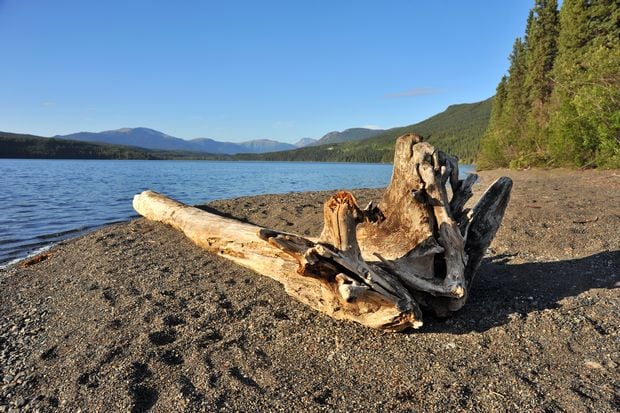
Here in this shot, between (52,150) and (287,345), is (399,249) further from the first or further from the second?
(52,150)

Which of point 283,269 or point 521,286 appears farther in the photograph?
point 521,286

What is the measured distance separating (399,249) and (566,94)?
27.0 metres

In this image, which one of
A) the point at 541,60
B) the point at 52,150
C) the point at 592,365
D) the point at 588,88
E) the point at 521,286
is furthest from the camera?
the point at 52,150

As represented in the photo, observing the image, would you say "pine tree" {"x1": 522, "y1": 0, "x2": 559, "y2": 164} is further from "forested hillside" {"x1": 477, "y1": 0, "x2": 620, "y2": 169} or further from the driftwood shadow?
the driftwood shadow

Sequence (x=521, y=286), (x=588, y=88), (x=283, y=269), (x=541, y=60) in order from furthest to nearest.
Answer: (x=541, y=60) → (x=588, y=88) → (x=521, y=286) → (x=283, y=269)

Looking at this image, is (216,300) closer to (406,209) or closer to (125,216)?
(406,209)

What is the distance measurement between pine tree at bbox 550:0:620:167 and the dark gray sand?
55.6 feet

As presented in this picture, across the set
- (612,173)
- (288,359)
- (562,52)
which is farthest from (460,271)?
(562,52)

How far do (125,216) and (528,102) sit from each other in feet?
150

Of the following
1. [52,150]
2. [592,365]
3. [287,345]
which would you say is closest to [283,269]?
[287,345]

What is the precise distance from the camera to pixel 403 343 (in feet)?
13.5

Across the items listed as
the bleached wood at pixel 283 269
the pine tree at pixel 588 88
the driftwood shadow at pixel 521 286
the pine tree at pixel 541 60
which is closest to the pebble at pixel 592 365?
the driftwood shadow at pixel 521 286

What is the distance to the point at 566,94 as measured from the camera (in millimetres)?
25062

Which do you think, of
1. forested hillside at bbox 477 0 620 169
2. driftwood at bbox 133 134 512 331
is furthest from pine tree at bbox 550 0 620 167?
driftwood at bbox 133 134 512 331
